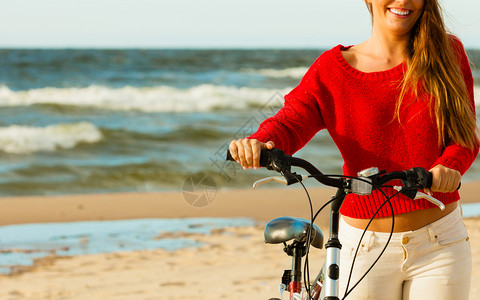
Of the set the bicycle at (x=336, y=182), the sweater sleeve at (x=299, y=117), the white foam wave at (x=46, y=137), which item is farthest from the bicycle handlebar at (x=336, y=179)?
the white foam wave at (x=46, y=137)

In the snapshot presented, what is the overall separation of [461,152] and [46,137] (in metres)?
12.3

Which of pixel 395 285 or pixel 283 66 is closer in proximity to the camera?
pixel 395 285

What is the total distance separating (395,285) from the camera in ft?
7.49

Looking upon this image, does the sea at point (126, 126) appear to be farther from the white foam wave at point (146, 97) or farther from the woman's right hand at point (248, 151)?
the woman's right hand at point (248, 151)

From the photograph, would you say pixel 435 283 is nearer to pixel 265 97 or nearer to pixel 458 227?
pixel 458 227

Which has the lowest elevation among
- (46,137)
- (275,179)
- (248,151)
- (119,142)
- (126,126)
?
(275,179)

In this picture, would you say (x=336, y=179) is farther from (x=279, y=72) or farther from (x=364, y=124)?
(x=279, y=72)

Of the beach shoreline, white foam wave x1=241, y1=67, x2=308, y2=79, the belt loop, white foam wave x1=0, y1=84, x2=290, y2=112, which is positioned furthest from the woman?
white foam wave x1=241, y1=67, x2=308, y2=79

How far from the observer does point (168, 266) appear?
5.90 metres

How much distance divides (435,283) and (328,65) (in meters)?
0.82

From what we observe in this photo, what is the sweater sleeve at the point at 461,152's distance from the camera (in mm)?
2115

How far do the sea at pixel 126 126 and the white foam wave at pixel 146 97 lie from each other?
31mm

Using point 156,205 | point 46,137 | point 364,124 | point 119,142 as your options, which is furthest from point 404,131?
point 46,137

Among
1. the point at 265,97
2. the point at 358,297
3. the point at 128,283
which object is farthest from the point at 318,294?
the point at 265,97
